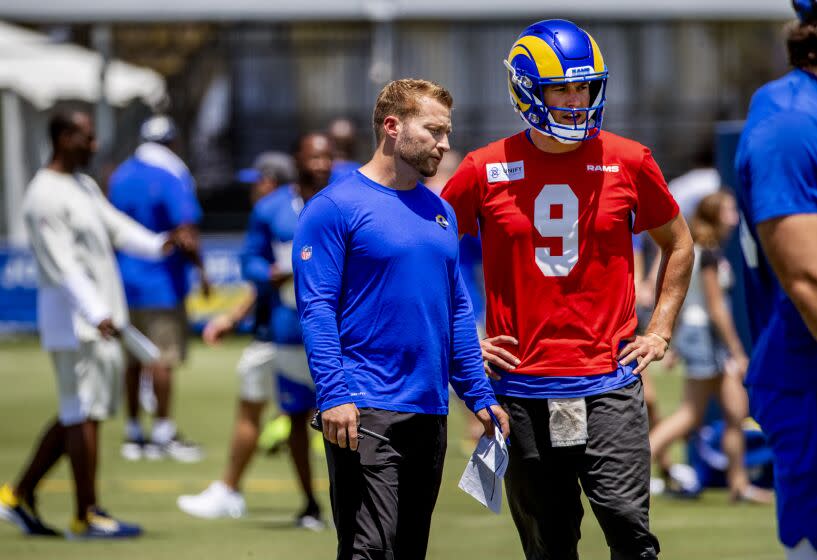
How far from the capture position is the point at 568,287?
5.14 meters

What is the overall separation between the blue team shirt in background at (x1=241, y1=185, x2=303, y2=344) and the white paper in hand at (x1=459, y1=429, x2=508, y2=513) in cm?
330

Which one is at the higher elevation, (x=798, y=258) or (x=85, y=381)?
(x=798, y=258)

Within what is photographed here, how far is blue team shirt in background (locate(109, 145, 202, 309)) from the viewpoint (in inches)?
453

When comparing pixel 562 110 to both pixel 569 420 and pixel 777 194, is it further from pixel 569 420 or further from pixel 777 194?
pixel 569 420

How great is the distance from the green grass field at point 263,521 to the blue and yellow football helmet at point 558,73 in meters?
2.91

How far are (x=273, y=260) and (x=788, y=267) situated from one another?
4.65 metres

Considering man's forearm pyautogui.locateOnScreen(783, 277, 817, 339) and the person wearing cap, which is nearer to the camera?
man's forearm pyautogui.locateOnScreen(783, 277, 817, 339)

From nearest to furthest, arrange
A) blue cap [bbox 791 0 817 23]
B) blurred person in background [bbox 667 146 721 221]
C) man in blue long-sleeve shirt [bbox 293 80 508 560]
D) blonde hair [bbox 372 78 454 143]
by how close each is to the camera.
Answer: blue cap [bbox 791 0 817 23], man in blue long-sleeve shirt [bbox 293 80 508 560], blonde hair [bbox 372 78 454 143], blurred person in background [bbox 667 146 721 221]

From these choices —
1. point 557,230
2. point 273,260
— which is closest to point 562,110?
point 557,230

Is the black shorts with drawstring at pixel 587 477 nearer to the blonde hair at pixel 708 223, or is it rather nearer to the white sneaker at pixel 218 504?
the white sneaker at pixel 218 504

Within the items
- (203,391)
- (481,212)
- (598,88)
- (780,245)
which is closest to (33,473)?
(481,212)

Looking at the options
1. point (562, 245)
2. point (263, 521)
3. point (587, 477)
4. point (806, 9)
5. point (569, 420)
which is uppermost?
point (806, 9)

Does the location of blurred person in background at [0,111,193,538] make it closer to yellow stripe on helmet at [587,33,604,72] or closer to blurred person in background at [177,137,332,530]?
blurred person in background at [177,137,332,530]

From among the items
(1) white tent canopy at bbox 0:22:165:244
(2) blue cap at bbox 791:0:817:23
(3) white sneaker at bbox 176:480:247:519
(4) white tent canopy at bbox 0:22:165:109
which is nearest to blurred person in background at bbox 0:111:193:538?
(3) white sneaker at bbox 176:480:247:519
